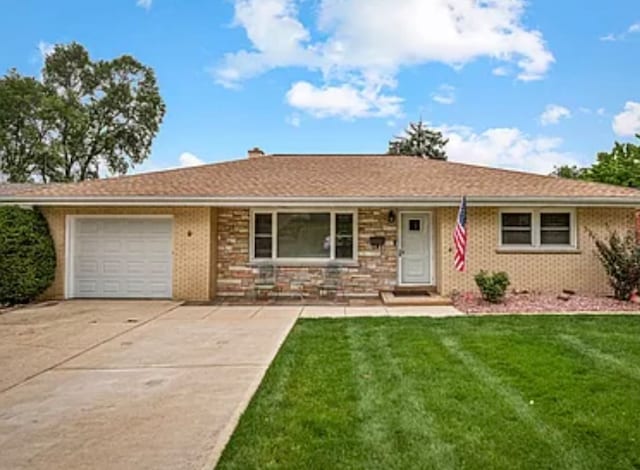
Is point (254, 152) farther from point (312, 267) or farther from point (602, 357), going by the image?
point (602, 357)

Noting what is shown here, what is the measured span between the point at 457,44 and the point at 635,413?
1474 centimetres

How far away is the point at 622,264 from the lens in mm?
11156

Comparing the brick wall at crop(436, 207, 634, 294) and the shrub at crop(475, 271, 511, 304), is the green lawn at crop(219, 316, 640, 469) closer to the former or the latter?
Answer: the shrub at crop(475, 271, 511, 304)

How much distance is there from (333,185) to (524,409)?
9.31 meters

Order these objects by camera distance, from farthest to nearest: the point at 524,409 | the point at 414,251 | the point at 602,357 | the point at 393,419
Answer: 1. the point at 414,251
2. the point at 602,357
3. the point at 524,409
4. the point at 393,419

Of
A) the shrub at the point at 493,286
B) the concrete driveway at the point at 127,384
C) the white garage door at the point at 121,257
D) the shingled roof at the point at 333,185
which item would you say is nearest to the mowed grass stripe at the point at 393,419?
the concrete driveway at the point at 127,384

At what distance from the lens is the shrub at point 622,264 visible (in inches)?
438

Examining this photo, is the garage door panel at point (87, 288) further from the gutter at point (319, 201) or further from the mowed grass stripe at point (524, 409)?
the mowed grass stripe at point (524, 409)

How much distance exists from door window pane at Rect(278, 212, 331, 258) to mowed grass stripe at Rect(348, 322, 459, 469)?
257 inches

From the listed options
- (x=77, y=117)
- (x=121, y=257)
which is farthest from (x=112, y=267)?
(x=77, y=117)

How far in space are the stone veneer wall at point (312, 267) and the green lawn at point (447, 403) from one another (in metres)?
4.99

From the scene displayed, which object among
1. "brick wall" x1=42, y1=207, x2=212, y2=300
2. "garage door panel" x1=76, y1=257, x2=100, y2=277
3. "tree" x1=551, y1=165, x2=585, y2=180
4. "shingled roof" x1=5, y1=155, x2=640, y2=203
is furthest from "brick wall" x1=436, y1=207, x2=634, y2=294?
"tree" x1=551, y1=165, x2=585, y2=180

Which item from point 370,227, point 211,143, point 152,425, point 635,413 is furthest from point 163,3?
point 635,413

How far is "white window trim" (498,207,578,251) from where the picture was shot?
12203 millimetres
